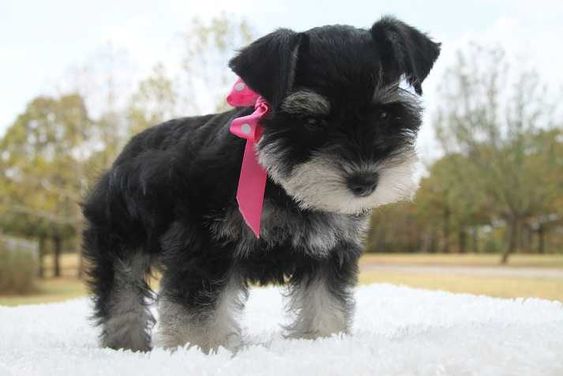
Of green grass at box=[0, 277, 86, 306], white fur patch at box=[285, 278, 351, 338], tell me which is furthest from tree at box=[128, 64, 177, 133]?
white fur patch at box=[285, 278, 351, 338]

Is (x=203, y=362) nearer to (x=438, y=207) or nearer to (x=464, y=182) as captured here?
(x=464, y=182)

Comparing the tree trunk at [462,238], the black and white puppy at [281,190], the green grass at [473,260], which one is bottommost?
the green grass at [473,260]

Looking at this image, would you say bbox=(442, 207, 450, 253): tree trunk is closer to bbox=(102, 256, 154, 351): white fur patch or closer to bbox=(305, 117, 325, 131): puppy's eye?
bbox=(102, 256, 154, 351): white fur patch

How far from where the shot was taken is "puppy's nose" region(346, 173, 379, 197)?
2096 millimetres

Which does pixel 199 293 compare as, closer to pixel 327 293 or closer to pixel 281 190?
pixel 281 190

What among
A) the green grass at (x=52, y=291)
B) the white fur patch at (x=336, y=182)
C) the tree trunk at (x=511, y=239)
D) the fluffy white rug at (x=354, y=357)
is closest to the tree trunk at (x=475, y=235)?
the tree trunk at (x=511, y=239)

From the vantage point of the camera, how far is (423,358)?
186 centimetres

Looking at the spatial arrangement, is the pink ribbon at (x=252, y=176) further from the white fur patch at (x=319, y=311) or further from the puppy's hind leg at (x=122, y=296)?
the puppy's hind leg at (x=122, y=296)

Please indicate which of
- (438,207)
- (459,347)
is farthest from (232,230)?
(438,207)

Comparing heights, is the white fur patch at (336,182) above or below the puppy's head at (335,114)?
below

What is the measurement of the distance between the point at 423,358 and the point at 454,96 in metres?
9.19

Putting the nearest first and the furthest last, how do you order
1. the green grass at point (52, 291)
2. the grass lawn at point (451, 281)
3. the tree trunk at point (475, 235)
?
the grass lawn at point (451, 281), the green grass at point (52, 291), the tree trunk at point (475, 235)

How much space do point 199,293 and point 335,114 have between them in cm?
86

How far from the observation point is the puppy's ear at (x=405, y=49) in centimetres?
236
